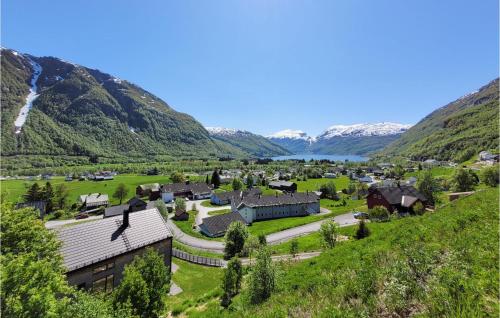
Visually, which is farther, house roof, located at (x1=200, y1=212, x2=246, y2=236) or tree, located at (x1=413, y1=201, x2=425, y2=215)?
house roof, located at (x1=200, y1=212, x2=246, y2=236)

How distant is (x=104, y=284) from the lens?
27562mm

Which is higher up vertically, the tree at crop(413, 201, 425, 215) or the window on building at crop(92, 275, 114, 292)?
the tree at crop(413, 201, 425, 215)

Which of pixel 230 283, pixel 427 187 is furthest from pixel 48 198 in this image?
pixel 427 187

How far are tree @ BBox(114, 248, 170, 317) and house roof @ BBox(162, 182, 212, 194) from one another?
105 meters

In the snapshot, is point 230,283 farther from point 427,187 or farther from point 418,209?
point 427,187

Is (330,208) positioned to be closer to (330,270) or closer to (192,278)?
(192,278)

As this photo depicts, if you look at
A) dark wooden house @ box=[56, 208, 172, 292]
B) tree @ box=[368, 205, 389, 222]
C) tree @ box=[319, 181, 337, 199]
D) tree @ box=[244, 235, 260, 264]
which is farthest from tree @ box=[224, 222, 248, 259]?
tree @ box=[319, 181, 337, 199]

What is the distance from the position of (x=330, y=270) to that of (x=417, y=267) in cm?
494

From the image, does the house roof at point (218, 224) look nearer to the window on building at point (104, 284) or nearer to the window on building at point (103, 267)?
the window on building at point (104, 284)

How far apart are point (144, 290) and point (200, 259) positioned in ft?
95.5

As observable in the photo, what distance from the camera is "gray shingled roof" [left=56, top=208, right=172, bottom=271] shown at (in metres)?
A: 26.0

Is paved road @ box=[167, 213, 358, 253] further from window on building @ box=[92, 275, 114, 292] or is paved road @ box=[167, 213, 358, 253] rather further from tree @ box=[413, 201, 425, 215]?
window on building @ box=[92, 275, 114, 292]

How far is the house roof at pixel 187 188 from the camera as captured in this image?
399 feet

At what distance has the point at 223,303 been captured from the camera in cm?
2162
